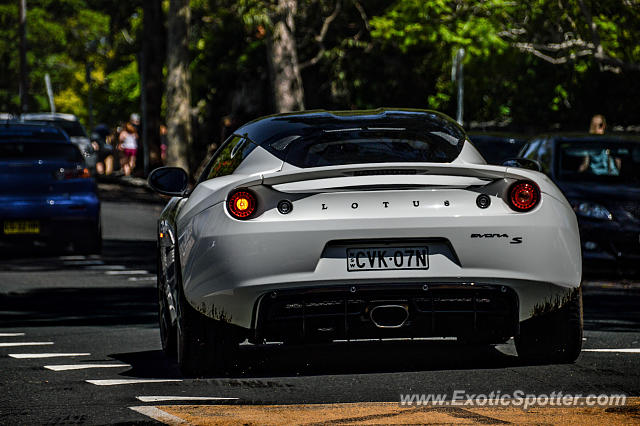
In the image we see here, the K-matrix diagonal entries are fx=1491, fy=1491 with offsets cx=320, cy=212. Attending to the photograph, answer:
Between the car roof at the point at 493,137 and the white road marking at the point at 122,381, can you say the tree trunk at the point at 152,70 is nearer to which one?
the car roof at the point at 493,137

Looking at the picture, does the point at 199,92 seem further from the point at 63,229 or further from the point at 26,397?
the point at 26,397

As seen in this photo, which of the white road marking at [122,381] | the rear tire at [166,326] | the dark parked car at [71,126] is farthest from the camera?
the dark parked car at [71,126]

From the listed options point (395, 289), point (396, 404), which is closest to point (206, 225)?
point (395, 289)

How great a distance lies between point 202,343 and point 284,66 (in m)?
25.2

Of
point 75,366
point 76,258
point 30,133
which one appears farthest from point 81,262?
point 75,366

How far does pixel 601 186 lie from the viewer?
16375 mm

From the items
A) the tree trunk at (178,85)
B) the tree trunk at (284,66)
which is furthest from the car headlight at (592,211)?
the tree trunk at (178,85)

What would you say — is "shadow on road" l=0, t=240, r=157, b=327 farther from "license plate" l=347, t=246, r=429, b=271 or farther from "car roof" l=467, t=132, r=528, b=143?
"car roof" l=467, t=132, r=528, b=143

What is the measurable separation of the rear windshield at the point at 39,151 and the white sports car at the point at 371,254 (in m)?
11.8

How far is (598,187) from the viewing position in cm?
1633

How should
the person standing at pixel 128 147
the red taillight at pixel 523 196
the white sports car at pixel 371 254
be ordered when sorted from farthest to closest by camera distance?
the person standing at pixel 128 147, the red taillight at pixel 523 196, the white sports car at pixel 371 254

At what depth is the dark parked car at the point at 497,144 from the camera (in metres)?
20.6

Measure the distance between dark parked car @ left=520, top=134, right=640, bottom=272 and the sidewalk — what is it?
1452 centimetres

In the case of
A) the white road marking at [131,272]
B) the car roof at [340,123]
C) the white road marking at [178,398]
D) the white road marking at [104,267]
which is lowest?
the white road marking at [104,267]
